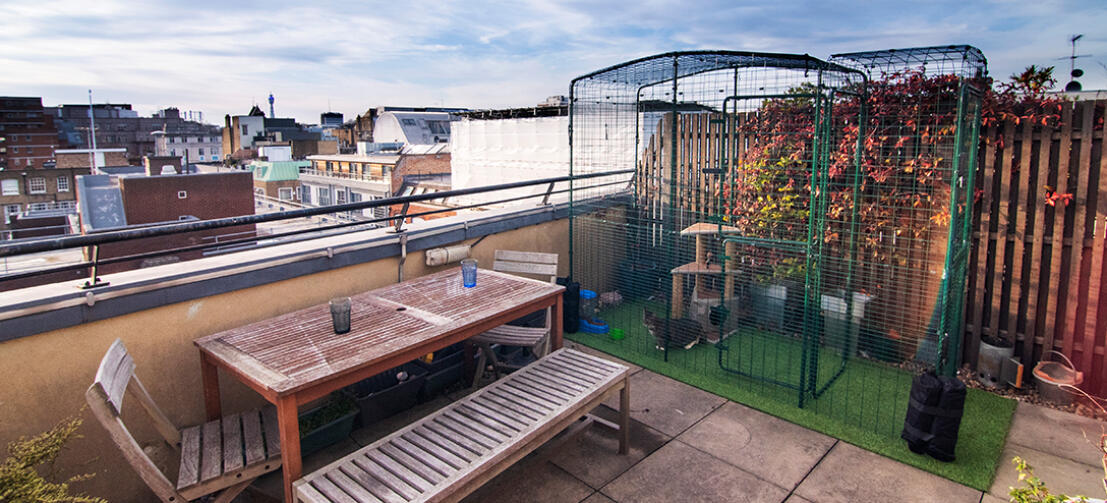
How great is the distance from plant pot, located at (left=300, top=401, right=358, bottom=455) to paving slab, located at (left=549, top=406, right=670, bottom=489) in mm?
A: 1399

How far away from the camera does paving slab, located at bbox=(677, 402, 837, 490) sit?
3641mm

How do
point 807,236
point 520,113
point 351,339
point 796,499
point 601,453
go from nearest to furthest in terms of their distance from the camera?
1. point 351,339
2. point 796,499
3. point 601,453
4. point 807,236
5. point 520,113

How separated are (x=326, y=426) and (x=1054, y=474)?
15.0ft

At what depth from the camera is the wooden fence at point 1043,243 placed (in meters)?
4.40

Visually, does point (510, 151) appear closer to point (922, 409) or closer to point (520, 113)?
point (520, 113)

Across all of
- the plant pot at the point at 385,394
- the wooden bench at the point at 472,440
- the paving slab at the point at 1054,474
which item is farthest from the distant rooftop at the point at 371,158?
the paving slab at the point at 1054,474

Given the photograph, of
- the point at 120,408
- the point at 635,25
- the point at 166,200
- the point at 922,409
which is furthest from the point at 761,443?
the point at 166,200

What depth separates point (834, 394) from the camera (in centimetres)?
467

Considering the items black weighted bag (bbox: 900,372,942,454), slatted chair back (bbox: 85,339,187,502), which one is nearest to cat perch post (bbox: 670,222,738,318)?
black weighted bag (bbox: 900,372,942,454)

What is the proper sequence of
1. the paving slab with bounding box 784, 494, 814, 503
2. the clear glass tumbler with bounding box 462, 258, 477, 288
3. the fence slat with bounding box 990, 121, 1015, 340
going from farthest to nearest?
the fence slat with bounding box 990, 121, 1015, 340 < the clear glass tumbler with bounding box 462, 258, 477, 288 < the paving slab with bounding box 784, 494, 814, 503

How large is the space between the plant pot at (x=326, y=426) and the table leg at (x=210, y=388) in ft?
1.84

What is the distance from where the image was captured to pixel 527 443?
9.55 feet

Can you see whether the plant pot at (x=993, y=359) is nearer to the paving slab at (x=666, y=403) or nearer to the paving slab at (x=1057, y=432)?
the paving slab at (x=1057, y=432)

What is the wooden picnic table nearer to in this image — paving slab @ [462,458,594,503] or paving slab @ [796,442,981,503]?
paving slab @ [462,458,594,503]
